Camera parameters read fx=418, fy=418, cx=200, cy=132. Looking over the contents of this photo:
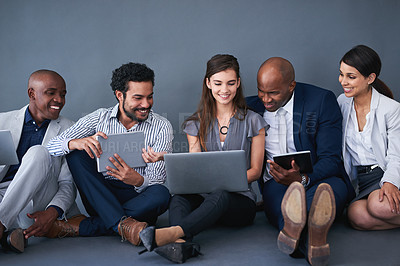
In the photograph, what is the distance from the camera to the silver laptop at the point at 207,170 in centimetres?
243

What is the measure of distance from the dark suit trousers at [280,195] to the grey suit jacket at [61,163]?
1.34 meters

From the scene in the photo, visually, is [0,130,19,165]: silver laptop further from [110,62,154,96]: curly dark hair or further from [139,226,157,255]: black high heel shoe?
[139,226,157,255]: black high heel shoe

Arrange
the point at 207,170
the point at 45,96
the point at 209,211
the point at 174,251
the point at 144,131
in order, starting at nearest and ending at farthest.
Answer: the point at 174,251 < the point at 209,211 < the point at 207,170 < the point at 144,131 < the point at 45,96

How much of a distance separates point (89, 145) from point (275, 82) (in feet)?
4.26

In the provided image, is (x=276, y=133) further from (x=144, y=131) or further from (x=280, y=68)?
(x=144, y=131)

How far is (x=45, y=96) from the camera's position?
304 centimetres

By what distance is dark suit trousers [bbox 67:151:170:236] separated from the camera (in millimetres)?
2574

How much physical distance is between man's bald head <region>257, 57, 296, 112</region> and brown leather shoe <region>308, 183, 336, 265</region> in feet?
3.19

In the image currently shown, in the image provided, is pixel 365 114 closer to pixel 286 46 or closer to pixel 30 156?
pixel 286 46

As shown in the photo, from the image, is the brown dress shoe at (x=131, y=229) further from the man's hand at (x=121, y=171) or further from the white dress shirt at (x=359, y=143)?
the white dress shirt at (x=359, y=143)

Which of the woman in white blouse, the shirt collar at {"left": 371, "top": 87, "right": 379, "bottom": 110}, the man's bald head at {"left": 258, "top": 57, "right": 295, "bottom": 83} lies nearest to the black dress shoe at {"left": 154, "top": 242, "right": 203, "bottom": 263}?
the woman in white blouse

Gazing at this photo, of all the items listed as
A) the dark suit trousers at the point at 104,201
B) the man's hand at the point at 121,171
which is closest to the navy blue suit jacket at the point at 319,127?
the dark suit trousers at the point at 104,201

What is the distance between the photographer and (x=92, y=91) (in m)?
4.01

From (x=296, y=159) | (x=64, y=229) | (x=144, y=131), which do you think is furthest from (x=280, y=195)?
(x=64, y=229)
